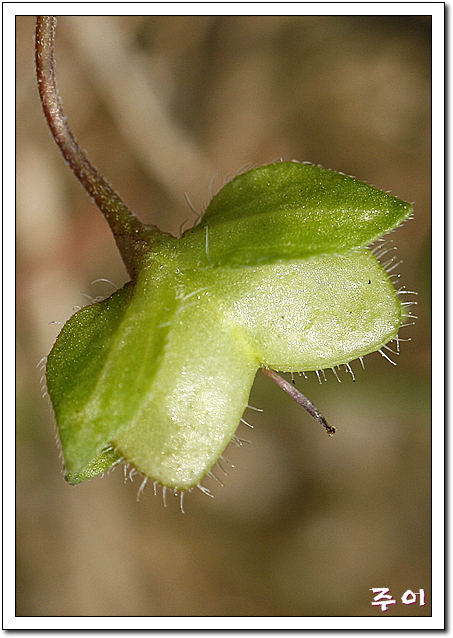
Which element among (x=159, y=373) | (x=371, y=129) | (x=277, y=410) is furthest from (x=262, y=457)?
(x=159, y=373)

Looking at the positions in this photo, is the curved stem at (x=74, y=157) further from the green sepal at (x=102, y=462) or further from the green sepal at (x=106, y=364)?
the green sepal at (x=102, y=462)

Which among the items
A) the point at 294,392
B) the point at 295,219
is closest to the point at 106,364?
the point at 294,392

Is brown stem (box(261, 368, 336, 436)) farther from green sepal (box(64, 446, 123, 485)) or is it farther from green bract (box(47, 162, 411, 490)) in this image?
green sepal (box(64, 446, 123, 485))

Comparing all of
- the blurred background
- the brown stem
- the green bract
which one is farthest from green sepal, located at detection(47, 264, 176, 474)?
the blurred background

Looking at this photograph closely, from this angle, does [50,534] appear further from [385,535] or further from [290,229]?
[290,229]

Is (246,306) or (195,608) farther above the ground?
(246,306)

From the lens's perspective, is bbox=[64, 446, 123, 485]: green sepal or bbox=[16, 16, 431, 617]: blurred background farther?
bbox=[16, 16, 431, 617]: blurred background
